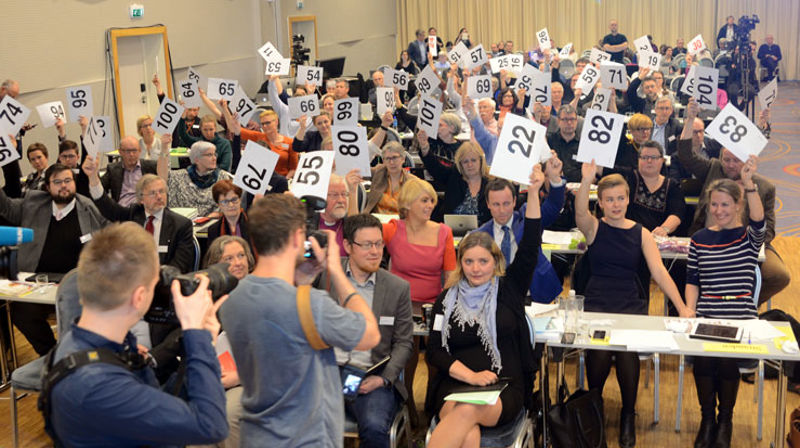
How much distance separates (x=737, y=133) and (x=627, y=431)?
88.0 inches

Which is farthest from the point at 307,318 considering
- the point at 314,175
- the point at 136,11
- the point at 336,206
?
the point at 136,11

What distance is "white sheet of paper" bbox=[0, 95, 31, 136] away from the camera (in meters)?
7.22

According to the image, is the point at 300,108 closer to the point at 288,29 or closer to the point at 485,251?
the point at 485,251

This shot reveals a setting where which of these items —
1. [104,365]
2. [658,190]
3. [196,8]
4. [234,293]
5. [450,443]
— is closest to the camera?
[104,365]

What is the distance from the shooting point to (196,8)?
1406cm

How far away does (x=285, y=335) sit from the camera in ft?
7.98

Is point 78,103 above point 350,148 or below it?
above

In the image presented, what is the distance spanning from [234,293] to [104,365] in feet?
1.69

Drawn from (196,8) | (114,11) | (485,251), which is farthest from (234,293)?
(196,8)

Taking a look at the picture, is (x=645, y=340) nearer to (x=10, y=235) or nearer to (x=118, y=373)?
(x=118, y=373)

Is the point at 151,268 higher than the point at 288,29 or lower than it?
lower

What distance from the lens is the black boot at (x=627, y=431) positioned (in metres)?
4.60

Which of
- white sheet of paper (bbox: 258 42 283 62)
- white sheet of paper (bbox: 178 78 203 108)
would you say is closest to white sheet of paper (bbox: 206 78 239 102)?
white sheet of paper (bbox: 178 78 203 108)

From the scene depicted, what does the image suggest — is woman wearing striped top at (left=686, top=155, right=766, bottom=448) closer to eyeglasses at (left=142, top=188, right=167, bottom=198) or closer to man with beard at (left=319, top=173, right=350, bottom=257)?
man with beard at (left=319, top=173, right=350, bottom=257)
